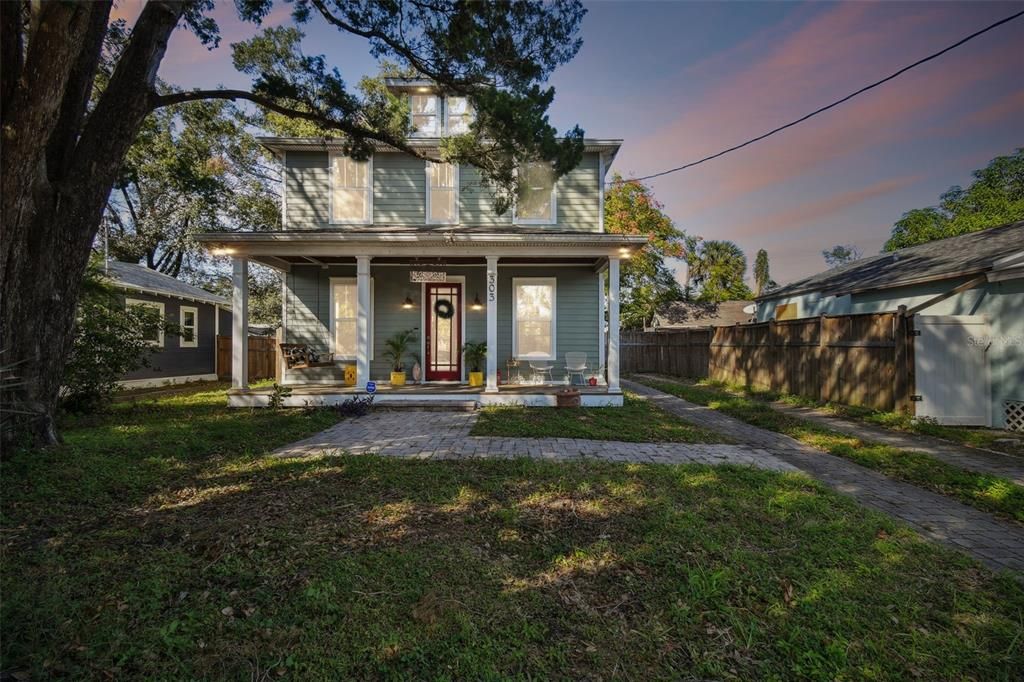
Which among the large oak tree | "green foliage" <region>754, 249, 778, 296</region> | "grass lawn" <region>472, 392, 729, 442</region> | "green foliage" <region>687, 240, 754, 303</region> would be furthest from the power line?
"green foliage" <region>754, 249, 778, 296</region>

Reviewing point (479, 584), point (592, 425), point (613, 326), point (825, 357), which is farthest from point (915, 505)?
point (825, 357)

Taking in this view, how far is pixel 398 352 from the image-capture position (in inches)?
393

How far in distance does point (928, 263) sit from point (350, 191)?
14958mm

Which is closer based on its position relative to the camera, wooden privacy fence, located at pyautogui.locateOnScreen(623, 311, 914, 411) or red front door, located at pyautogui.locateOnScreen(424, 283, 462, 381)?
wooden privacy fence, located at pyautogui.locateOnScreen(623, 311, 914, 411)

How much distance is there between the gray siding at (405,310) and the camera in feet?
35.1

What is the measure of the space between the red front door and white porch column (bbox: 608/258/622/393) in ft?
12.8

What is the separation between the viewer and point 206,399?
392 inches

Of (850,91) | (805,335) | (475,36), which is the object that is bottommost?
(805,335)

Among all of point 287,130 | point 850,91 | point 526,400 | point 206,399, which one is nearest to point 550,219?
point 526,400

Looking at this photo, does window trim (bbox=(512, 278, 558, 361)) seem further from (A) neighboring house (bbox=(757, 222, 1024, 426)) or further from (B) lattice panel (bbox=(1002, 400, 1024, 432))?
(B) lattice panel (bbox=(1002, 400, 1024, 432))

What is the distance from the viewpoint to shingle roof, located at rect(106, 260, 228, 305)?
39.4ft

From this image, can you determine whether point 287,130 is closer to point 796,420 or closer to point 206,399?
point 206,399

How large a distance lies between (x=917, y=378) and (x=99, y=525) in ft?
36.6

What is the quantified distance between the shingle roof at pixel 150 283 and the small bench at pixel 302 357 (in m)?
5.62
